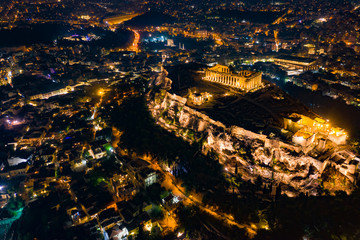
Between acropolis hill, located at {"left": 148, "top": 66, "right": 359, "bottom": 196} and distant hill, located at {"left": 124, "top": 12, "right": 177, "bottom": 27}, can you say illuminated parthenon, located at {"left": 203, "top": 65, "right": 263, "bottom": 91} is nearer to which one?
acropolis hill, located at {"left": 148, "top": 66, "right": 359, "bottom": 196}

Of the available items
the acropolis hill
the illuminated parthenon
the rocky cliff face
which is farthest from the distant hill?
the acropolis hill

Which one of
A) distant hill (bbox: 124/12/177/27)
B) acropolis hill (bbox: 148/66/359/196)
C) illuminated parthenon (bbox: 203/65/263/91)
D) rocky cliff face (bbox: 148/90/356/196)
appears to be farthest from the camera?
distant hill (bbox: 124/12/177/27)

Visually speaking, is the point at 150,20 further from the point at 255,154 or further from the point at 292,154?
the point at 292,154

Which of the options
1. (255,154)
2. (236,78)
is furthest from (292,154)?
(236,78)

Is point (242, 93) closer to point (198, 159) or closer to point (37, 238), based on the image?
point (198, 159)

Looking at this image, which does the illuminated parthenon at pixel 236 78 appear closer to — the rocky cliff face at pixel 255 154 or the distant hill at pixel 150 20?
the rocky cliff face at pixel 255 154

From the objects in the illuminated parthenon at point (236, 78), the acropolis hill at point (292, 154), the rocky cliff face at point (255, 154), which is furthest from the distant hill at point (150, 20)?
the acropolis hill at point (292, 154)

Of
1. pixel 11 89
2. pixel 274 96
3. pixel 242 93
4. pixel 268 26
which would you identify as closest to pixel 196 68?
pixel 242 93
